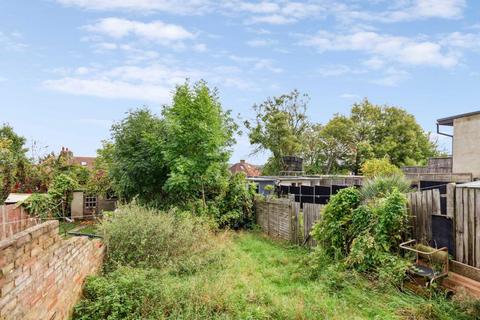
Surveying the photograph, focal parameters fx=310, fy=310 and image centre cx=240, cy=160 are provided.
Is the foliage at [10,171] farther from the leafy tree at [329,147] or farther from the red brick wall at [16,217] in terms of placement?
the leafy tree at [329,147]

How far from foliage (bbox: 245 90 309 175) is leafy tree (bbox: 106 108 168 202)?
2300 cm

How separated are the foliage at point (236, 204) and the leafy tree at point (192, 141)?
0.89m

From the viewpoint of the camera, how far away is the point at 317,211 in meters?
8.82

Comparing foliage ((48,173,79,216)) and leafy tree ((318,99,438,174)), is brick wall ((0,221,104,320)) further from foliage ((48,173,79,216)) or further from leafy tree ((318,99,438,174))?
leafy tree ((318,99,438,174))

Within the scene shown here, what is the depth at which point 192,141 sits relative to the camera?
35.8 feet

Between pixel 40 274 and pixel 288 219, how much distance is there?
7.68 metres

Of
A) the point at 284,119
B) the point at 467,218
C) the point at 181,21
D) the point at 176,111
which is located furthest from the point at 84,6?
the point at 284,119

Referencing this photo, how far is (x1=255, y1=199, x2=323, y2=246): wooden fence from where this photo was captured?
30.0 feet

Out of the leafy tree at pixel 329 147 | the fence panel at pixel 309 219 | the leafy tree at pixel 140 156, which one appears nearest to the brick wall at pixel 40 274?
the fence panel at pixel 309 219

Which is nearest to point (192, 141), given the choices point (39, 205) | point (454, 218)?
point (454, 218)

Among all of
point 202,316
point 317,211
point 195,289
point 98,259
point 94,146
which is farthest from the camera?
point 94,146

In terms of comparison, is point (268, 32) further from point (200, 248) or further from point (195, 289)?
point (195, 289)

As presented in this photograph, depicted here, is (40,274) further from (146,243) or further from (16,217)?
(16,217)

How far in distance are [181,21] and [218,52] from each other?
316cm
